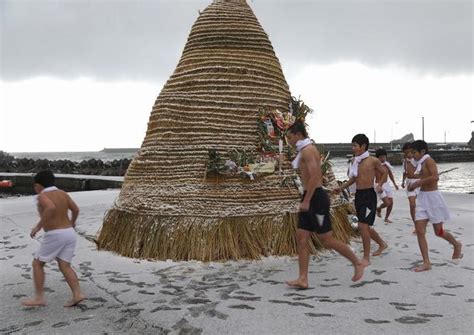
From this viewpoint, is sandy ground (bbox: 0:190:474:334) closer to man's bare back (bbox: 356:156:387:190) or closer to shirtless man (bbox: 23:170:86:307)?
shirtless man (bbox: 23:170:86:307)

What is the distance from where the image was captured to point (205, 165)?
5961 millimetres

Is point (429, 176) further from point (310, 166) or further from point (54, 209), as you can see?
point (54, 209)

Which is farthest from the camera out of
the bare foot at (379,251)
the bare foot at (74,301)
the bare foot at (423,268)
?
the bare foot at (379,251)

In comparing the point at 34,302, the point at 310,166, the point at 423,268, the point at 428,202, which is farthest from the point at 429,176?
the point at 34,302

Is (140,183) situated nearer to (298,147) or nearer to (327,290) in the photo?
(298,147)

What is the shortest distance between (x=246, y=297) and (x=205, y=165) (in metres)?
2.15

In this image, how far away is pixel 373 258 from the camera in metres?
5.71

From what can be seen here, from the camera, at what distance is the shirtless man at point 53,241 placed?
4.20 meters

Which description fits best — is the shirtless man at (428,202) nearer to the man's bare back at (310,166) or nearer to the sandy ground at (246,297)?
the sandy ground at (246,297)

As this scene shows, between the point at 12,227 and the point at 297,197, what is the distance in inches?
241

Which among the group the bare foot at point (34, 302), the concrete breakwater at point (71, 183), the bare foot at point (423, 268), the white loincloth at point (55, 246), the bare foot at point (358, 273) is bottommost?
the concrete breakwater at point (71, 183)

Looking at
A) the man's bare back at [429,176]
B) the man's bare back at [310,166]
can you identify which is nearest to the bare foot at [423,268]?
the man's bare back at [429,176]

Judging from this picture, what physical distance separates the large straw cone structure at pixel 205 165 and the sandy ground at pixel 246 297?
0.93ft

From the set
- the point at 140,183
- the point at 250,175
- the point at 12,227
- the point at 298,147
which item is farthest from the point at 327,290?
the point at 12,227
